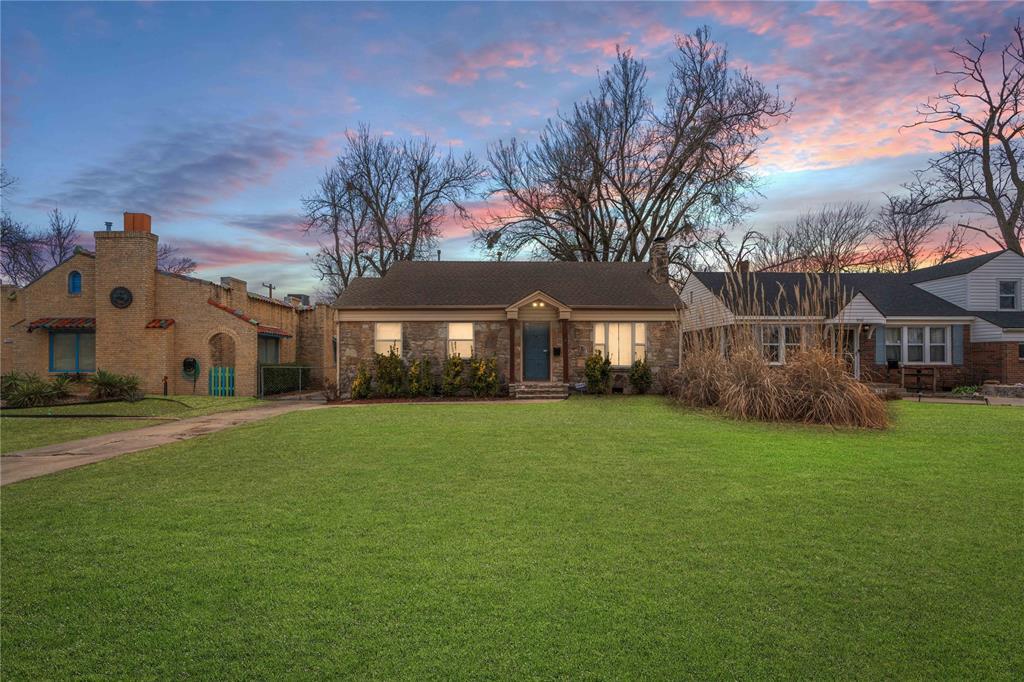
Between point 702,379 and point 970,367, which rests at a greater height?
point 702,379

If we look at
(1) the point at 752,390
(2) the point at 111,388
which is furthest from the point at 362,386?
(1) the point at 752,390

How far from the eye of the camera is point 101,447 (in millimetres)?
8617

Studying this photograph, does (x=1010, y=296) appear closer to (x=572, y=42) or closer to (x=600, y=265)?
(x=600, y=265)

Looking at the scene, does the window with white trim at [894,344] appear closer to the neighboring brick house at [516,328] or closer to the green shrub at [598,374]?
the neighboring brick house at [516,328]

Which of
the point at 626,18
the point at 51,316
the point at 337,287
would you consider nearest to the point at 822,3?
the point at 626,18

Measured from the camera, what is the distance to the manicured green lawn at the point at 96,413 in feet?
32.0

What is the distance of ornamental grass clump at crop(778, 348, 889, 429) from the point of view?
31.5ft

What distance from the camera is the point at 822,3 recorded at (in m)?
11.1

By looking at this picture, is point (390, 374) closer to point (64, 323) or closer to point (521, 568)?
point (64, 323)

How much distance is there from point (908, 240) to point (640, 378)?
1175 inches

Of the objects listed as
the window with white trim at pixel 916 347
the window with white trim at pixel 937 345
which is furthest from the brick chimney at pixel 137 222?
the window with white trim at pixel 937 345

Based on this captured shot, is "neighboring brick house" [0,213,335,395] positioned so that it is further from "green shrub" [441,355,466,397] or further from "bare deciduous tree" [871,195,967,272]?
"bare deciduous tree" [871,195,967,272]

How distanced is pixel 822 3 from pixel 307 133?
46.6ft

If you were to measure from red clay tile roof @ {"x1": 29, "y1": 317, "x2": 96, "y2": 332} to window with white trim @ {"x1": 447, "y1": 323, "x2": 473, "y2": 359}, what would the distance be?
1282 centimetres
